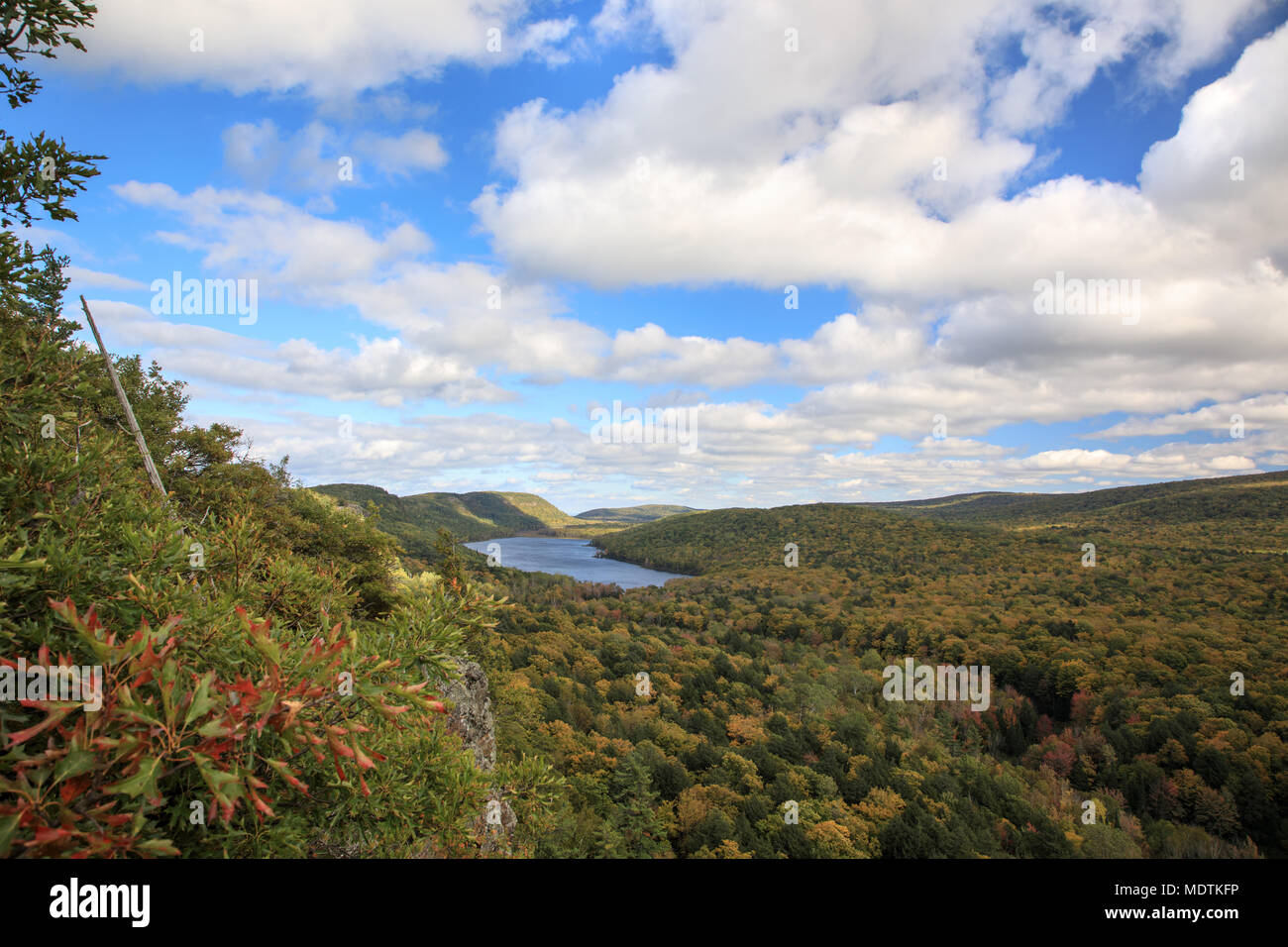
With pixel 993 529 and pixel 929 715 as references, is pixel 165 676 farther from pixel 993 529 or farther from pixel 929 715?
pixel 993 529

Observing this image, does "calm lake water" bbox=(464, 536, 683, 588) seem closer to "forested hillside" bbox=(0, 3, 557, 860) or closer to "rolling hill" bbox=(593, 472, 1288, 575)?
"rolling hill" bbox=(593, 472, 1288, 575)

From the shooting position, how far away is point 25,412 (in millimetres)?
4527

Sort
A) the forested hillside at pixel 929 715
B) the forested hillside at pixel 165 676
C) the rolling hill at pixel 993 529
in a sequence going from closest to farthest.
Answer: the forested hillside at pixel 165 676
the forested hillside at pixel 929 715
the rolling hill at pixel 993 529

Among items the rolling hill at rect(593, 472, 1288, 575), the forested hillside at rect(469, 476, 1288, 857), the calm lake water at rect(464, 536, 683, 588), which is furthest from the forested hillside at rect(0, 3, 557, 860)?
the calm lake water at rect(464, 536, 683, 588)

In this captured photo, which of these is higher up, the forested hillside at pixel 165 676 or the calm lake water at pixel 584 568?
the forested hillside at pixel 165 676

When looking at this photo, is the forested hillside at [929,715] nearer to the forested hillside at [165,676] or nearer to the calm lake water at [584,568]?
the forested hillside at [165,676]

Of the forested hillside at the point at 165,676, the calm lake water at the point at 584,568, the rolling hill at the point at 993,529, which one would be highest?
the forested hillside at the point at 165,676

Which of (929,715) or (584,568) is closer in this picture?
(929,715)

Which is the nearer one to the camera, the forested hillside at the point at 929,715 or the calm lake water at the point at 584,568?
the forested hillside at the point at 929,715

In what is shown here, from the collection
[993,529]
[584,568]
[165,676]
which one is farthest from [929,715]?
[584,568]

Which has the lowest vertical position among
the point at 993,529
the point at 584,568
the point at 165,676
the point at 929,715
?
the point at 929,715

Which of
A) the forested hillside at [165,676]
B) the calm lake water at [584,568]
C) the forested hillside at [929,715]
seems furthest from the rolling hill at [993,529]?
the forested hillside at [165,676]

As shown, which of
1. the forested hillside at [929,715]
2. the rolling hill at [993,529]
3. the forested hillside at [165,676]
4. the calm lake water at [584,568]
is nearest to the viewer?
the forested hillside at [165,676]
